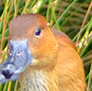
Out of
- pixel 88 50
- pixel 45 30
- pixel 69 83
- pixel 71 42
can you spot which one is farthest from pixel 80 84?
pixel 45 30

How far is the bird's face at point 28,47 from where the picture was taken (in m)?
1.12

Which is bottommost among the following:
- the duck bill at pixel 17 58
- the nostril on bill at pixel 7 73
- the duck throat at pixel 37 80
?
the duck throat at pixel 37 80

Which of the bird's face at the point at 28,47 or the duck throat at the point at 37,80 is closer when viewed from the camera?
the bird's face at the point at 28,47

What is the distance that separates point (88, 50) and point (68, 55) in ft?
1.01

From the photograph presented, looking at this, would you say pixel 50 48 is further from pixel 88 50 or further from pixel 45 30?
pixel 88 50

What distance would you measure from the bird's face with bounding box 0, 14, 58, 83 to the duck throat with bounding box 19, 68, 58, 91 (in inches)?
1.2

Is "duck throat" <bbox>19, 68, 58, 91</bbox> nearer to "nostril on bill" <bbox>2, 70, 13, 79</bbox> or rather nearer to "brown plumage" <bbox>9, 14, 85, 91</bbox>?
"brown plumage" <bbox>9, 14, 85, 91</bbox>

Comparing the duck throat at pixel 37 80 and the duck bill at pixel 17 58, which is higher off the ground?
the duck bill at pixel 17 58

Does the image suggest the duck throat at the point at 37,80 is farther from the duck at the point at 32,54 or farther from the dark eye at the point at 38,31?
the dark eye at the point at 38,31

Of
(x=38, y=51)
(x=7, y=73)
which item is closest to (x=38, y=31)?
(x=38, y=51)

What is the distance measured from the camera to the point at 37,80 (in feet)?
4.13

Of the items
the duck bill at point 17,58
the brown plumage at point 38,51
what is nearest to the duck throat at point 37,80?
the brown plumage at point 38,51

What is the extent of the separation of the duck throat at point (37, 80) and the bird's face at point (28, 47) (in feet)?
0.10

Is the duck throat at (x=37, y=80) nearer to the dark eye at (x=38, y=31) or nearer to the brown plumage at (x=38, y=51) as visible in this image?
the brown plumage at (x=38, y=51)
